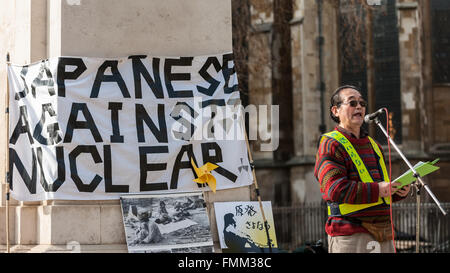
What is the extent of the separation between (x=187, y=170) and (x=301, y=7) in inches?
647

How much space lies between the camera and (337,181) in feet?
16.1

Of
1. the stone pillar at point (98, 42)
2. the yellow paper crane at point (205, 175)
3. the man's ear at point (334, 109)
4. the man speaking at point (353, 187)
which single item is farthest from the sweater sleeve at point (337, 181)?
the stone pillar at point (98, 42)

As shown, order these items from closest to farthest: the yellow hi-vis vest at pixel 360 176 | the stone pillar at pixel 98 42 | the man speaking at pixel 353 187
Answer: the man speaking at pixel 353 187, the yellow hi-vis vest at pixel 360 176, the stone pillar at pixel 98 42

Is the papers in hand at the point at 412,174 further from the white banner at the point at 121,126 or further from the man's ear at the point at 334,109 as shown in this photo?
the white banner at the point at 121,126

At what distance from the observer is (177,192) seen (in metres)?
7.39

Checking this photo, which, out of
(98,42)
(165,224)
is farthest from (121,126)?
(165,224)

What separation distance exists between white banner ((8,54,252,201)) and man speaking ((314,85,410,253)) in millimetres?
2540

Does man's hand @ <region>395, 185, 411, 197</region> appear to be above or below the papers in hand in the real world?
below

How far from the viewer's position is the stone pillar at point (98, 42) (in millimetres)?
7191

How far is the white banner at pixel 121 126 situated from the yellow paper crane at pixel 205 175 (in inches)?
2.6

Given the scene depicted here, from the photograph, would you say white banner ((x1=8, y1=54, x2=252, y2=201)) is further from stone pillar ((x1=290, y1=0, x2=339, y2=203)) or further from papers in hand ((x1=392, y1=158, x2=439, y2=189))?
stone pillar ((x1=290, y1=0, x2=339, y2=203))

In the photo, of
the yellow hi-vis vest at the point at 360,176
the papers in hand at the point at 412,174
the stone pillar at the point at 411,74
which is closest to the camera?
the papers in hand at the point at 412,174

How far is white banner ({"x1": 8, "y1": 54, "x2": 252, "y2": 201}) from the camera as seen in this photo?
7258 millimetres

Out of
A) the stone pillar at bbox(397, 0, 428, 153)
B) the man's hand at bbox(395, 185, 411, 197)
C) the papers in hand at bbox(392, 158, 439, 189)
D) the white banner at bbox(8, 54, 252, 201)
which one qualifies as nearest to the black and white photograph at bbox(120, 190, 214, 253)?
the white banner at bbox(8, 54, 252, 201)
